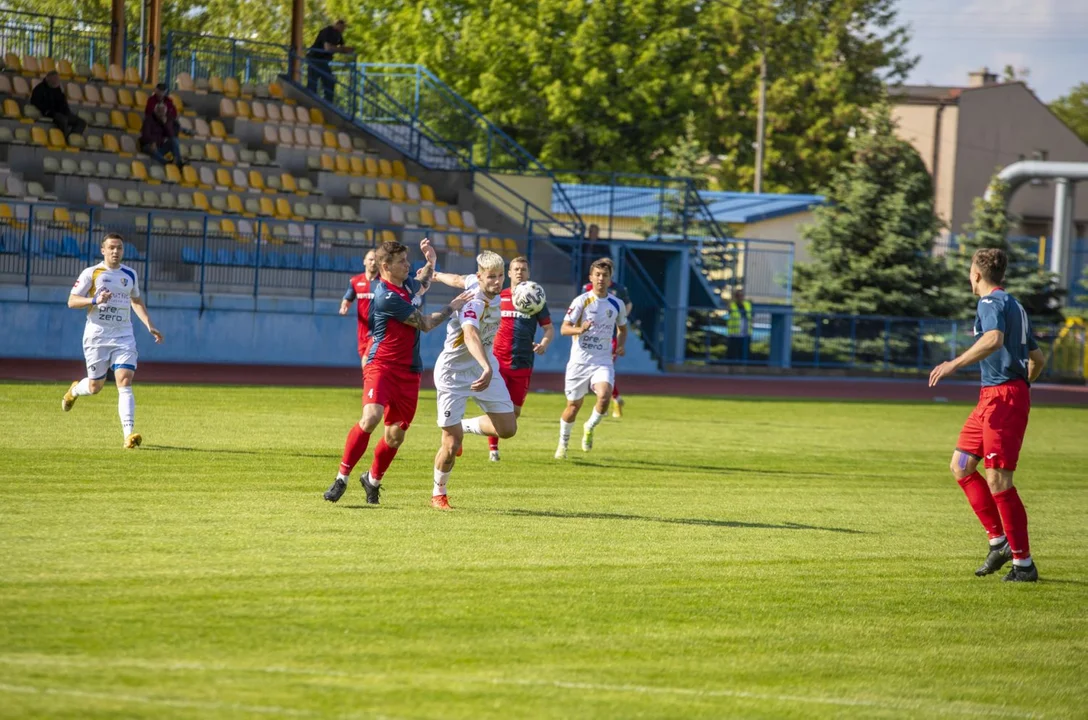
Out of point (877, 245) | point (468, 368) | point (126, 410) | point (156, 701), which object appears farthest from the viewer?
point (877, 245)

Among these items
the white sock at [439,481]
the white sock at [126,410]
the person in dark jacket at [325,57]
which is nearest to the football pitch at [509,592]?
the white sock at [439,481]

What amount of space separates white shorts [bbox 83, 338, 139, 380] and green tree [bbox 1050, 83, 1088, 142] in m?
103

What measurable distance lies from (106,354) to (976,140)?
2343 inches

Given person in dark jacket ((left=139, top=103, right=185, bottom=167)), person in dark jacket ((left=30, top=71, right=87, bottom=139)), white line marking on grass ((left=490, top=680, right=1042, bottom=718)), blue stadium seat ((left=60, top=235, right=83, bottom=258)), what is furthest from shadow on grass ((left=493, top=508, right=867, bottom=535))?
person in dark jacket ((left=30, top=71, right=87, bottom=139))

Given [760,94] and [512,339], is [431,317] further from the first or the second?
[760,94]

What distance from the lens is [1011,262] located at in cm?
4200

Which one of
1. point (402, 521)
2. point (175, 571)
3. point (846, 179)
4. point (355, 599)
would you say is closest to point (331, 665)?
point (355, 599)

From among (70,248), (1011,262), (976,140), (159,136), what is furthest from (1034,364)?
(976,140)

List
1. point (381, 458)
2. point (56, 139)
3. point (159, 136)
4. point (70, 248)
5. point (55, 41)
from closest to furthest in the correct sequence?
point (381, 458), point (70, 248), point (56, 139), point (159, 136), point (55, 41)

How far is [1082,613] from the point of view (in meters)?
8.48

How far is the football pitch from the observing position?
6.05 metres

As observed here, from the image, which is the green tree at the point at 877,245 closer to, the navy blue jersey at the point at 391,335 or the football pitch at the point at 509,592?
the football pitch at the point at 509,592

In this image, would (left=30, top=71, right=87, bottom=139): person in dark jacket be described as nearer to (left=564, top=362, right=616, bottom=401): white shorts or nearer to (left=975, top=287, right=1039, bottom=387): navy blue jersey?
(left=564, top=362, right=616, bottom=401): white shorts

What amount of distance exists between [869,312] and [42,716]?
3419 centimetres
